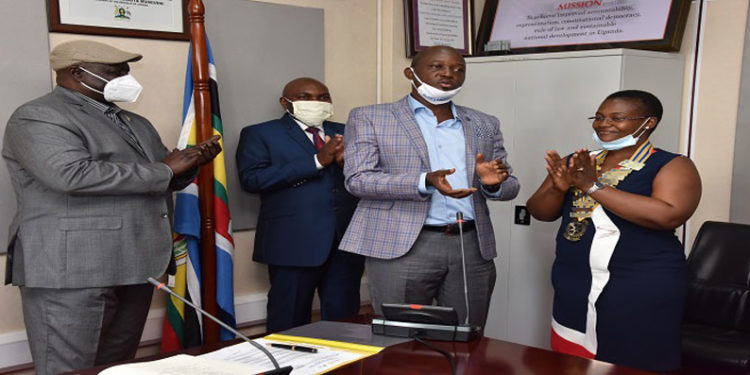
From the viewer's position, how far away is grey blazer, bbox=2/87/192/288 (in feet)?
6.88

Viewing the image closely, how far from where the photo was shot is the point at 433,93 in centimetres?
234

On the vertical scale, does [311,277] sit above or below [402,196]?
below

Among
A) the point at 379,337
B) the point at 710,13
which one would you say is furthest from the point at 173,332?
the point at 710,13

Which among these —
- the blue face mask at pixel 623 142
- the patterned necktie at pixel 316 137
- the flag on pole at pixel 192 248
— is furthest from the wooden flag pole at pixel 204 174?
the blue face mask at pixel 623 142

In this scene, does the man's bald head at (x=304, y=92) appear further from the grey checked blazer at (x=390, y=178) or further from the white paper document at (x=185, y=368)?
the white paper document at (x=185, y=368)

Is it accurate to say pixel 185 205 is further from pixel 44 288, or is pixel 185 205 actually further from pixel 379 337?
pixel 379 337

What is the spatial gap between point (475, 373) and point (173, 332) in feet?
6.06

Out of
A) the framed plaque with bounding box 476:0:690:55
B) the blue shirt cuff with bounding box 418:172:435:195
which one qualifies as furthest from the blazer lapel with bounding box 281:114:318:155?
the framed plaque with bounding box 476:0:690:55

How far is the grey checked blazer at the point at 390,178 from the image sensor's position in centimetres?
225

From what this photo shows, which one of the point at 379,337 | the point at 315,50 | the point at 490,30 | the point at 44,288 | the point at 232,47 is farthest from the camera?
the point at 490,30

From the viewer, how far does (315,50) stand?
11.3 feet

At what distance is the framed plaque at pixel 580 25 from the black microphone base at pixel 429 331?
6.88 ft

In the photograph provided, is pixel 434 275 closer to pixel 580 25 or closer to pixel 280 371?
pixel 280 371

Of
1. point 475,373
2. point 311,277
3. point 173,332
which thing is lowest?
point 173,332
